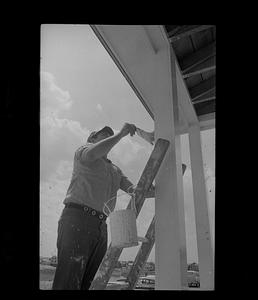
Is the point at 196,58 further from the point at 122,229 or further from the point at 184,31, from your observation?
the point at 122,229

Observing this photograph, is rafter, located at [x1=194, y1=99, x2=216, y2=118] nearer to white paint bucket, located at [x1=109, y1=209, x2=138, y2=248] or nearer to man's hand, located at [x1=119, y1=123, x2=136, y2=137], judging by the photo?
man's hand, located at [x1=119, y1=123, x2=136, y2=137]

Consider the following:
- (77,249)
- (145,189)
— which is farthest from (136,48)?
(77,249)

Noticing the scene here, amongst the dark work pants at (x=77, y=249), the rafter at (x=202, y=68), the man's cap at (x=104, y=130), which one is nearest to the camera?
the dark work pants at (x=77, y=249)

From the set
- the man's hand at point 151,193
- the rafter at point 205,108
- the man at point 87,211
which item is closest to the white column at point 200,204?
the rafter at point 205,108

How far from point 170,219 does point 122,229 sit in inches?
8.0

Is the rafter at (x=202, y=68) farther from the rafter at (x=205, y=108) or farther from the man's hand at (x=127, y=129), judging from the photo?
the man's hand at (x=127, y=129)

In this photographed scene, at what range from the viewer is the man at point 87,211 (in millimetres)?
1207

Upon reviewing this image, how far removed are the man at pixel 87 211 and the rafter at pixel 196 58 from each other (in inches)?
22.2

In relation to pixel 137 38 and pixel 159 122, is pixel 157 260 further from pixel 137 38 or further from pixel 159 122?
pixel 137 38

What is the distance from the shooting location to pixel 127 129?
1375 mm
